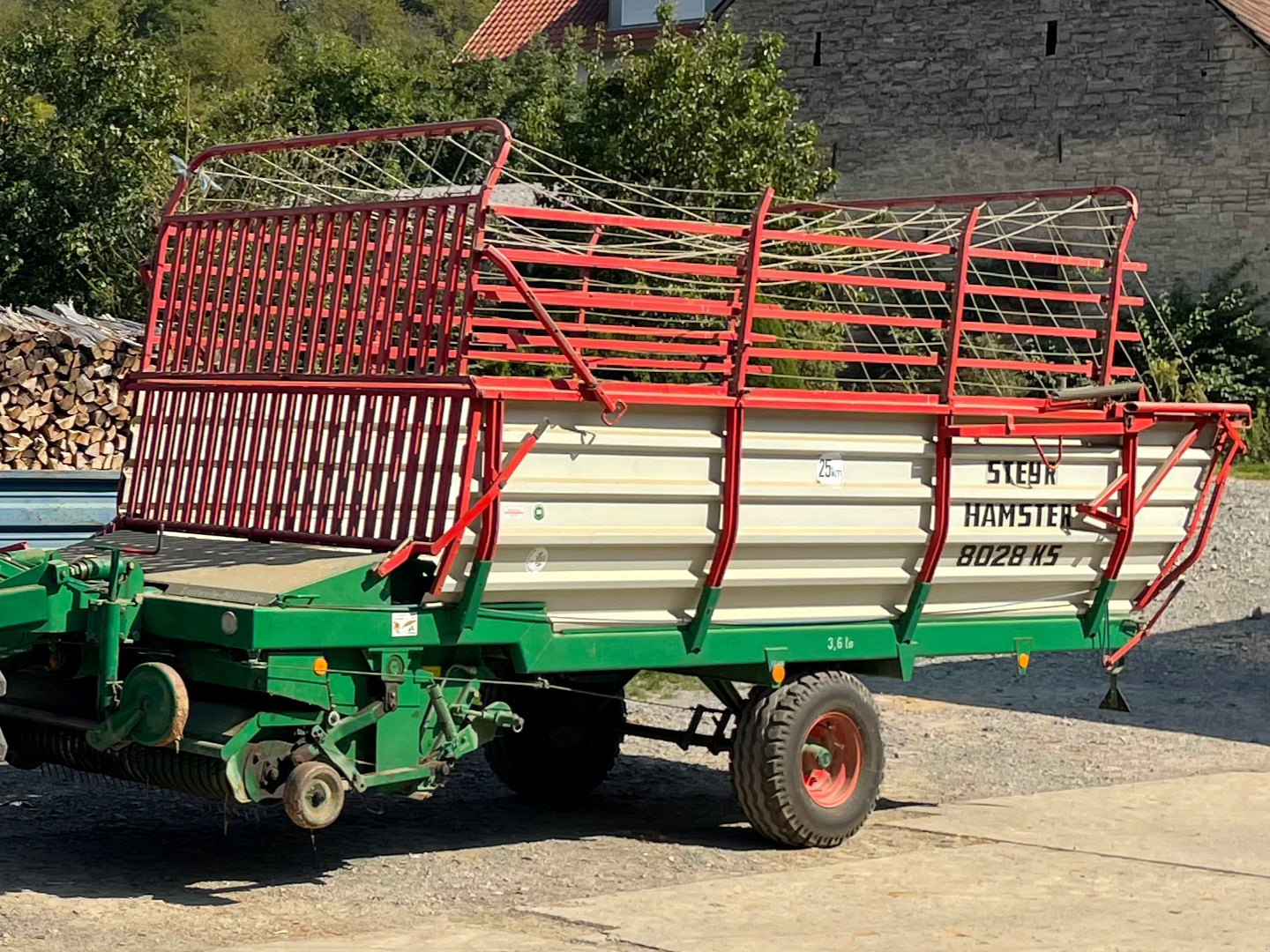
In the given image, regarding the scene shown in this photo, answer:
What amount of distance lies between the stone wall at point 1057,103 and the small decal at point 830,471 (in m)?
21.5

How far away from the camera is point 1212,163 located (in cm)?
2866

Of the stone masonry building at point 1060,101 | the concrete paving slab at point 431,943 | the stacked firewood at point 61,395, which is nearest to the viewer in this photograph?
the concrete paving slab at point 431,943

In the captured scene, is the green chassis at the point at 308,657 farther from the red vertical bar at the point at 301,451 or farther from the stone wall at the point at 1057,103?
the stone wall at the point at 1057,103

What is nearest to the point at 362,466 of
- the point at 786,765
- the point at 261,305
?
the point at 261,305

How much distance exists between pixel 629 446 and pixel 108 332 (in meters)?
8.19

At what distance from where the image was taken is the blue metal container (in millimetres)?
10039

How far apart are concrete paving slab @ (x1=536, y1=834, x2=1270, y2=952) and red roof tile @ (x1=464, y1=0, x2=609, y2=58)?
3555 cm

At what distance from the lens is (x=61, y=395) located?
→ 47.3ft

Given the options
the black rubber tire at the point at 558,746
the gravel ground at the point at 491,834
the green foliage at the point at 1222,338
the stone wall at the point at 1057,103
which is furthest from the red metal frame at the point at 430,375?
the stone wall at the point at 1057,103

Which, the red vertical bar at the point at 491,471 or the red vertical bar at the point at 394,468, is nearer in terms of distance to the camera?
the red vertical bar at the point at 491,471

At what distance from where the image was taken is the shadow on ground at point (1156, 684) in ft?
41.0

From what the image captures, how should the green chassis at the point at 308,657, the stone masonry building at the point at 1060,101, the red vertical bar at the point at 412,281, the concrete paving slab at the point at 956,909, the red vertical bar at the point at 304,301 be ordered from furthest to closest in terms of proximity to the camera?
the stone masonry building at the point at 1060,101 < the red vertical bar at the point at 304,301 < the red vertical bar at the point at 412,281 < the green chassis at the point at 308,657 < the concrete paving slab at the point at 956,909

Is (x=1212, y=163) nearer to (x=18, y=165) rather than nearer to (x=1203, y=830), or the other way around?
(x=18, y=165)

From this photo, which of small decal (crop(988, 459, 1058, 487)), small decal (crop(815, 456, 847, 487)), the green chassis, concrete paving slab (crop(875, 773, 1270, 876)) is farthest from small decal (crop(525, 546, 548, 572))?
concrete paving slab (crop(875, 773, 1270, 876))
